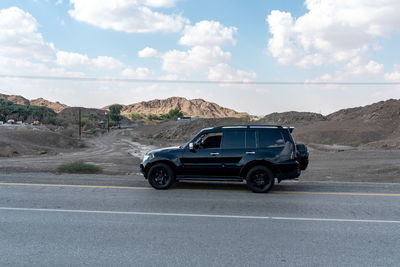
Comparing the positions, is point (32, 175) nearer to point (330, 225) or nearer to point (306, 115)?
point (330, 225)

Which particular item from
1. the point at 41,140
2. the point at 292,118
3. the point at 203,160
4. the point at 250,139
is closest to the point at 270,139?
the point at 250,139

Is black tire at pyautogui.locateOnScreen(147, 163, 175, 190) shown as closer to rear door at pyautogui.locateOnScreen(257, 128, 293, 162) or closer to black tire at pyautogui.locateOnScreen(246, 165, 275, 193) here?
black tire at pyautogui.locateOnScreen(246, 165, 275, 193)

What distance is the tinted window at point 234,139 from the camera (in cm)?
1052

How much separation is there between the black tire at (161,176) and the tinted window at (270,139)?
2.59 m

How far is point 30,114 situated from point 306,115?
78.9m

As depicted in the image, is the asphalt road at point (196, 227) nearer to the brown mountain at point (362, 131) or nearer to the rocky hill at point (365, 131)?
the rocky hill at point (365, 131)

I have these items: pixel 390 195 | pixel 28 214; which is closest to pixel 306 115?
pixel 390 195

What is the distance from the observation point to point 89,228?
6.62m

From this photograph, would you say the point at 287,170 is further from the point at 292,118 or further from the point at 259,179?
the point at 292,118

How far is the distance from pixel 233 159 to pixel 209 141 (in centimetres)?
87

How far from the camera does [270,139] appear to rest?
10.5 meters

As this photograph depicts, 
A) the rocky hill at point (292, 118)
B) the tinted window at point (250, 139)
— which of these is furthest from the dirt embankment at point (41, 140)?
the rocky hill at point (292, 118)

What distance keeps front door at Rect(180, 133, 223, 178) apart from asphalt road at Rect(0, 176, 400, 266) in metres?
0.51

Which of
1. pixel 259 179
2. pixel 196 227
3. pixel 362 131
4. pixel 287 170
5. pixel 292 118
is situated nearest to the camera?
pixel 196 227
